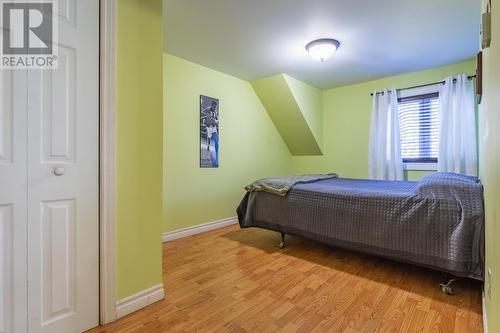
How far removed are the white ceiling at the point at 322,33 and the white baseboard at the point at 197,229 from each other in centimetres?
219

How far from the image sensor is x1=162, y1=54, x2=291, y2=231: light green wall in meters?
2.96

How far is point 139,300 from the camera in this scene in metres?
1.54

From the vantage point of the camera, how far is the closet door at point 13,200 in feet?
3.60

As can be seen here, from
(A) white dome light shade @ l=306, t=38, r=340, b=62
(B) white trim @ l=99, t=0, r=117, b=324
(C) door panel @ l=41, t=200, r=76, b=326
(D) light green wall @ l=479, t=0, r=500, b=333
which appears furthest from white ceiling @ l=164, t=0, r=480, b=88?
(C) door panel @ l=41, t=200, r=76, b=326

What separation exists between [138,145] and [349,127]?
3.64 meters

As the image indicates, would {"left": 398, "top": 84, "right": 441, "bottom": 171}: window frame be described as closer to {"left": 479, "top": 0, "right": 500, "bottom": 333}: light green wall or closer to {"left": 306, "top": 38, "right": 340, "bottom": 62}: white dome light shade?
{"left": 306, "top": 38, "right": 340, "bottom": 62}: white dome light shade

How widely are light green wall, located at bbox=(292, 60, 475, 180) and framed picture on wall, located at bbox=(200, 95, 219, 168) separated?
211 centimetres

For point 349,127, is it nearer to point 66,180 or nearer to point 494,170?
point 494,170

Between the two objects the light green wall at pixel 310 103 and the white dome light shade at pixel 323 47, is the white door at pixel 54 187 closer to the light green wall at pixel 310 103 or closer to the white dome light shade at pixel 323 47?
the white dome light shade at pixel 323 47

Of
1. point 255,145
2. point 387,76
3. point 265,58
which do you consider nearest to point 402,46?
point 387,76

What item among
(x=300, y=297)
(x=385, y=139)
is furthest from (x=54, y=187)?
(x=385, y=139)

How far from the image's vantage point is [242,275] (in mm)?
2039

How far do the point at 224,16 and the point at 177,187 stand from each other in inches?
77.3

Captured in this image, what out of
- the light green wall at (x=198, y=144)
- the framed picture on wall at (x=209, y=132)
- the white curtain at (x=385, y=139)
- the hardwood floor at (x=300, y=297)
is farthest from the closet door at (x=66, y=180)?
the white curtain at (x=385, y=139)
